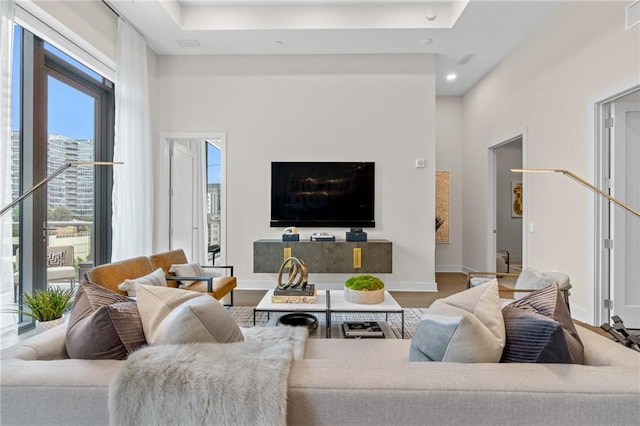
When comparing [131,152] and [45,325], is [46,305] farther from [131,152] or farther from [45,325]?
[131,152]

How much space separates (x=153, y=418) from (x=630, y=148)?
437cm

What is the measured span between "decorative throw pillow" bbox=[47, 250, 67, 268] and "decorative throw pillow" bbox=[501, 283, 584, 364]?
3.88 meters

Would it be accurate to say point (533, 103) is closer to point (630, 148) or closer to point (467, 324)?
point (630, 148)

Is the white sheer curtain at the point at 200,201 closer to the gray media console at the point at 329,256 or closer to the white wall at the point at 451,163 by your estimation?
the gray media console at the point at 329,256

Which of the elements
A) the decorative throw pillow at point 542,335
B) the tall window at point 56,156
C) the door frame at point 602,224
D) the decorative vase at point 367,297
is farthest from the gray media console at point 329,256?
the decorative throw pillow at point 542,335

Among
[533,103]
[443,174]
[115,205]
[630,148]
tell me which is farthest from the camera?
[443,174]

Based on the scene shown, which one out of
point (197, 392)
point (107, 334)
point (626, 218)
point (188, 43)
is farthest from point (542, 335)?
point (188, 43)

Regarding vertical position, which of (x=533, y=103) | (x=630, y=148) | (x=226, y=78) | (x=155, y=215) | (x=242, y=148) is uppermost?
(x=226, y=78)

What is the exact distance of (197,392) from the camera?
97 cm

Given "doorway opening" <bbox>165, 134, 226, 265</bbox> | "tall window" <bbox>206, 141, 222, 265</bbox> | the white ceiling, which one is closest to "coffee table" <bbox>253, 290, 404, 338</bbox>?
"doorway opening" <bbox>165, 134, 226, 265</bbox>

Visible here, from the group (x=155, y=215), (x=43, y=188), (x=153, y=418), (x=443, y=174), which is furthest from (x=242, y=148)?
(x=153, y=418)

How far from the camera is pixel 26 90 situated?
2961 mm

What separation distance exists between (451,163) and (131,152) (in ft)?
17.8

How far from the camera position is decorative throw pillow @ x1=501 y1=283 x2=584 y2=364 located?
3.74ft
